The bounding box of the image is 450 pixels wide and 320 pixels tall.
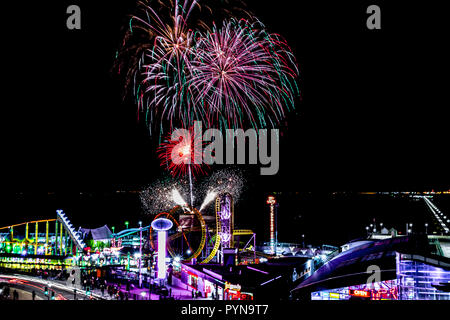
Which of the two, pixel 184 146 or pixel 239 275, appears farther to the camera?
pixel 184 146

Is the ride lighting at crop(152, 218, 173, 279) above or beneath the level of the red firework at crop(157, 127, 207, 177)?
beneath

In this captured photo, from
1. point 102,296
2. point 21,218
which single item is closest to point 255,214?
point 21,218

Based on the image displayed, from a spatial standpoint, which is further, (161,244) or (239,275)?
(161,244)

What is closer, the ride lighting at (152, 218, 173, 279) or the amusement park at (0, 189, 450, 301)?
the amusement park at (0, 189, 450, 301)

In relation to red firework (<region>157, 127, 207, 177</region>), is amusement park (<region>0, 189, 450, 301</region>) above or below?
below

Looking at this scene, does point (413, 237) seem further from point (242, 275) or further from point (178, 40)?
point (178, 40)

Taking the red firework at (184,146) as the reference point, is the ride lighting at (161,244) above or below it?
below

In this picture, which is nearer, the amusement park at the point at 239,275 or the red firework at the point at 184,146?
the amusement park at the point at 239,275

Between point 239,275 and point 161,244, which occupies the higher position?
point 161,244

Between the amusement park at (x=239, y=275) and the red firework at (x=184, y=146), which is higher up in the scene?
the red firework at (x=184, y=146)

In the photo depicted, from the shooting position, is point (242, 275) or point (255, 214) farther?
point (255, 214)
